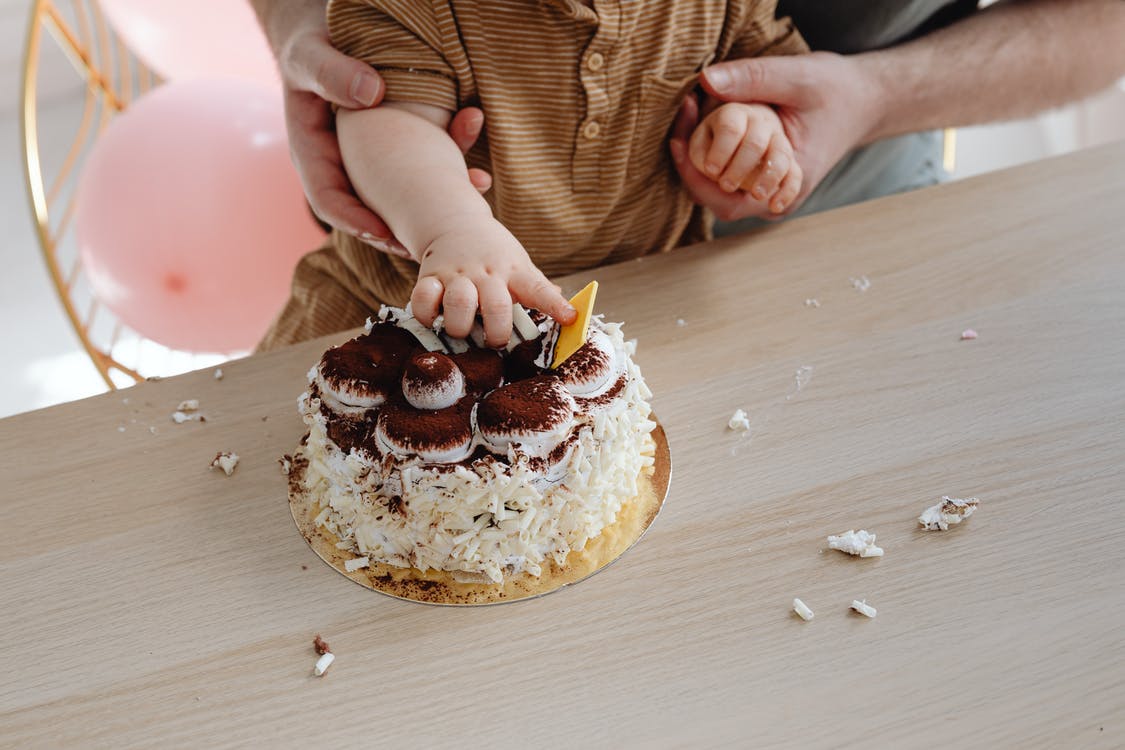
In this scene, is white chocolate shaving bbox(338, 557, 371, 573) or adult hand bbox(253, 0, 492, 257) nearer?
white chocolate shaving bbox(338, 557, 371, 573)

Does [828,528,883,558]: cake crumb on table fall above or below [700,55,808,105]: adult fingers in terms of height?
below

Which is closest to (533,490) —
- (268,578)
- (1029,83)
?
(268,578)

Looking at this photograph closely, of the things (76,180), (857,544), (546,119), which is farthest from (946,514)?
(76,180)

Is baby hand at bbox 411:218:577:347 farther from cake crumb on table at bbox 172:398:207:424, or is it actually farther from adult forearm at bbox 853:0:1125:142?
adult forearm at bbox 853:0:1125:142

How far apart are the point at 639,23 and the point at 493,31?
16 cm

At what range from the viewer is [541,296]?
837 mm

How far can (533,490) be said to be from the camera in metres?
0.76

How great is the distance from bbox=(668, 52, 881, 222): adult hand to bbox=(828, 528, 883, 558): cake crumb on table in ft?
1.57

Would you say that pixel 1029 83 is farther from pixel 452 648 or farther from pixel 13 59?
pixel 13 59

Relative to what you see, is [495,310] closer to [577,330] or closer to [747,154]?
[577,330]

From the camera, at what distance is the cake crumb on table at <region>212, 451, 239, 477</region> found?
906mm

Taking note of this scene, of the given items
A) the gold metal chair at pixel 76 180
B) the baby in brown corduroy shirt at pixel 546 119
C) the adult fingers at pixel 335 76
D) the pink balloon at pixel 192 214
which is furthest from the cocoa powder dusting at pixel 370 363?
the pink balloon at pixel 192 214

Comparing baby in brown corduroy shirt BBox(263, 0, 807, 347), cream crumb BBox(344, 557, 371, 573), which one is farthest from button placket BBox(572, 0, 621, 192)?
cream crumb BBox(344, 557, 371, 573)

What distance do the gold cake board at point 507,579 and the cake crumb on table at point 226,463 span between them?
8 centimetres
